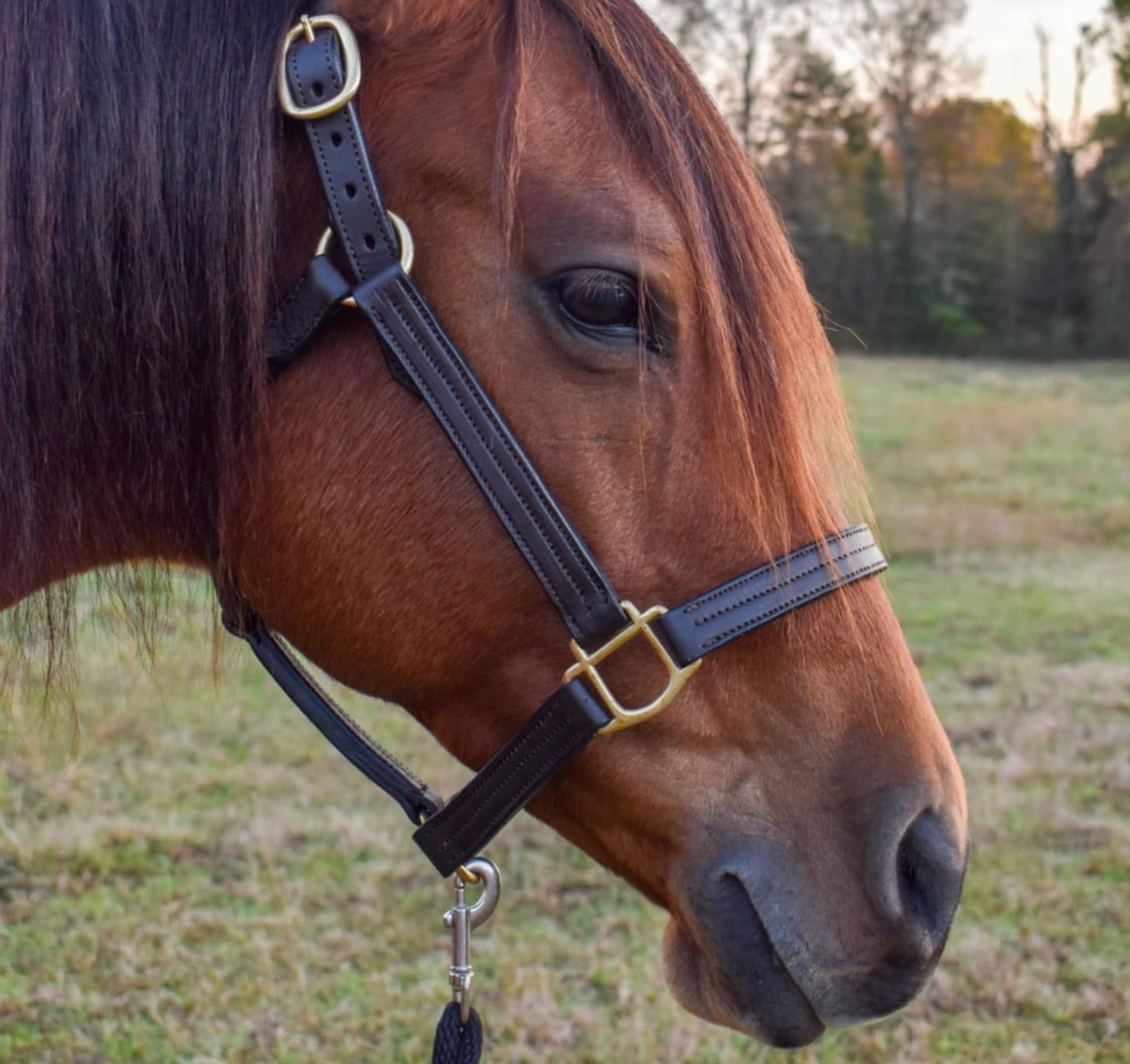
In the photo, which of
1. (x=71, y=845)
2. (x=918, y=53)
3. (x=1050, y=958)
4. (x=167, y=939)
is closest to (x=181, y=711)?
(x=71, y=845)

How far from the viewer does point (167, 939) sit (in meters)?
2.88

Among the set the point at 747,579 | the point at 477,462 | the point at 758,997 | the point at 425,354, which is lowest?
the point at 758,997

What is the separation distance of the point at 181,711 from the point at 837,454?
12.0ft

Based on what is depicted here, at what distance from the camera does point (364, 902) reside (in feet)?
10.3

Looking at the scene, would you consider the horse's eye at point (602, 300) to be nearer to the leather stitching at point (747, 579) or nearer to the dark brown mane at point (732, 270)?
the dark brown mane at point (732, 270)

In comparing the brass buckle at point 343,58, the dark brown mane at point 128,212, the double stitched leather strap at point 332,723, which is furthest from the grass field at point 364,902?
the brass buckle at point 343,58

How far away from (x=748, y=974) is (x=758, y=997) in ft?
0.11

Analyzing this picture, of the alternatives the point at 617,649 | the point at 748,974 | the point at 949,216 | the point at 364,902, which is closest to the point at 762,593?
the point at 617,649

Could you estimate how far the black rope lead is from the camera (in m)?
1.63

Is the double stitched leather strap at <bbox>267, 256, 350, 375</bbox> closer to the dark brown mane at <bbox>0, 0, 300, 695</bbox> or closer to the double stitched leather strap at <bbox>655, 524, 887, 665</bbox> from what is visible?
the dark brown mane at <bbox>0, 0, 300, 695</bbox>

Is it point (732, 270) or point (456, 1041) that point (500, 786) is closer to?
point (456, 1041)

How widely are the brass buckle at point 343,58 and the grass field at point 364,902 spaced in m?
0.92

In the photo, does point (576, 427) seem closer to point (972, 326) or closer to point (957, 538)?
point (957, 538)

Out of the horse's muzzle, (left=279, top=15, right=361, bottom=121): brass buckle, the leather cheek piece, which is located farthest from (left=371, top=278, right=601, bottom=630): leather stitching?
the horse's muzzle
